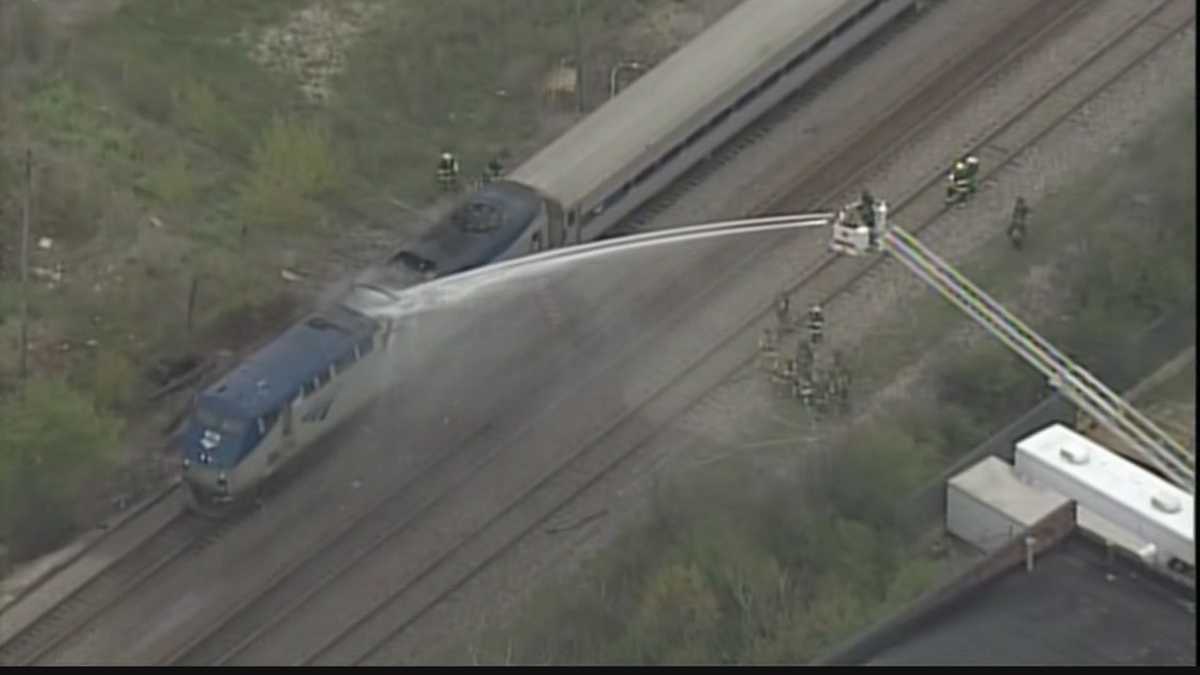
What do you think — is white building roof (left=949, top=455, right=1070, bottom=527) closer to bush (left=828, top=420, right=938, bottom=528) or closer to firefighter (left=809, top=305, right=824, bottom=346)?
bush (left=828, top=420, right=938, bottom=528)

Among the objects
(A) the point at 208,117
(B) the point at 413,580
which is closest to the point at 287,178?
(A) the point at 208,117

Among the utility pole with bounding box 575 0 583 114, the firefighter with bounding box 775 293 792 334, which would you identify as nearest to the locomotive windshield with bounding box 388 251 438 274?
the firefighter with bounding box 775 293 792 334

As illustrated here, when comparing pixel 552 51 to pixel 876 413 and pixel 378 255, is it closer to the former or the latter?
pixel 378 255

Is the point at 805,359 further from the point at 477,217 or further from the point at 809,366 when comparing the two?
the point at 477,217

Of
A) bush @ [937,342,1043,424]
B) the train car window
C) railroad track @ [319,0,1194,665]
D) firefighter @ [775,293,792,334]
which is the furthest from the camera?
firefighter @ [775,293,792,334]

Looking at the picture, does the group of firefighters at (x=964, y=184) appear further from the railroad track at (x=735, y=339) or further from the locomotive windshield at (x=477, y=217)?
the locomotive windshield at (x=477, y=217)
